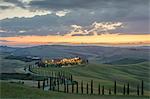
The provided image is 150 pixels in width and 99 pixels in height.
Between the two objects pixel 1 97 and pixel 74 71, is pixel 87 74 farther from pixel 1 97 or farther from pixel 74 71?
pixel 1 97

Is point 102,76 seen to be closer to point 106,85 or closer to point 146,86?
point 146,86

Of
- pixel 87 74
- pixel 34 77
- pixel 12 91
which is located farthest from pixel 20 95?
pixel 87 74

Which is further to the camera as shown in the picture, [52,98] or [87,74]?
[87,74]

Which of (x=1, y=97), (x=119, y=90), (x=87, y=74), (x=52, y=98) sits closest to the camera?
(x=1, y=97)

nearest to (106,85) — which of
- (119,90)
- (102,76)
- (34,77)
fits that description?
(119,90)

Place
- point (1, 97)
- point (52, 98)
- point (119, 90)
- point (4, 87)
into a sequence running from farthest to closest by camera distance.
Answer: point (119, 90) < point (4, 87) < point (52, 98) < point (1, 97)

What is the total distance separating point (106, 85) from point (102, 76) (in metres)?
46.3

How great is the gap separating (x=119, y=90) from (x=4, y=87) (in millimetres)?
85182

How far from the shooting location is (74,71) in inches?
7800

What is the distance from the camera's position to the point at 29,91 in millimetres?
70562

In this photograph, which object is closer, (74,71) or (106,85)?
(106,85)

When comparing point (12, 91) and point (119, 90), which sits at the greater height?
point (12, 91)

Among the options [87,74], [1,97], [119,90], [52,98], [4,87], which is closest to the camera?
[1,97]

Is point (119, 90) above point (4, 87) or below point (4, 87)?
below
